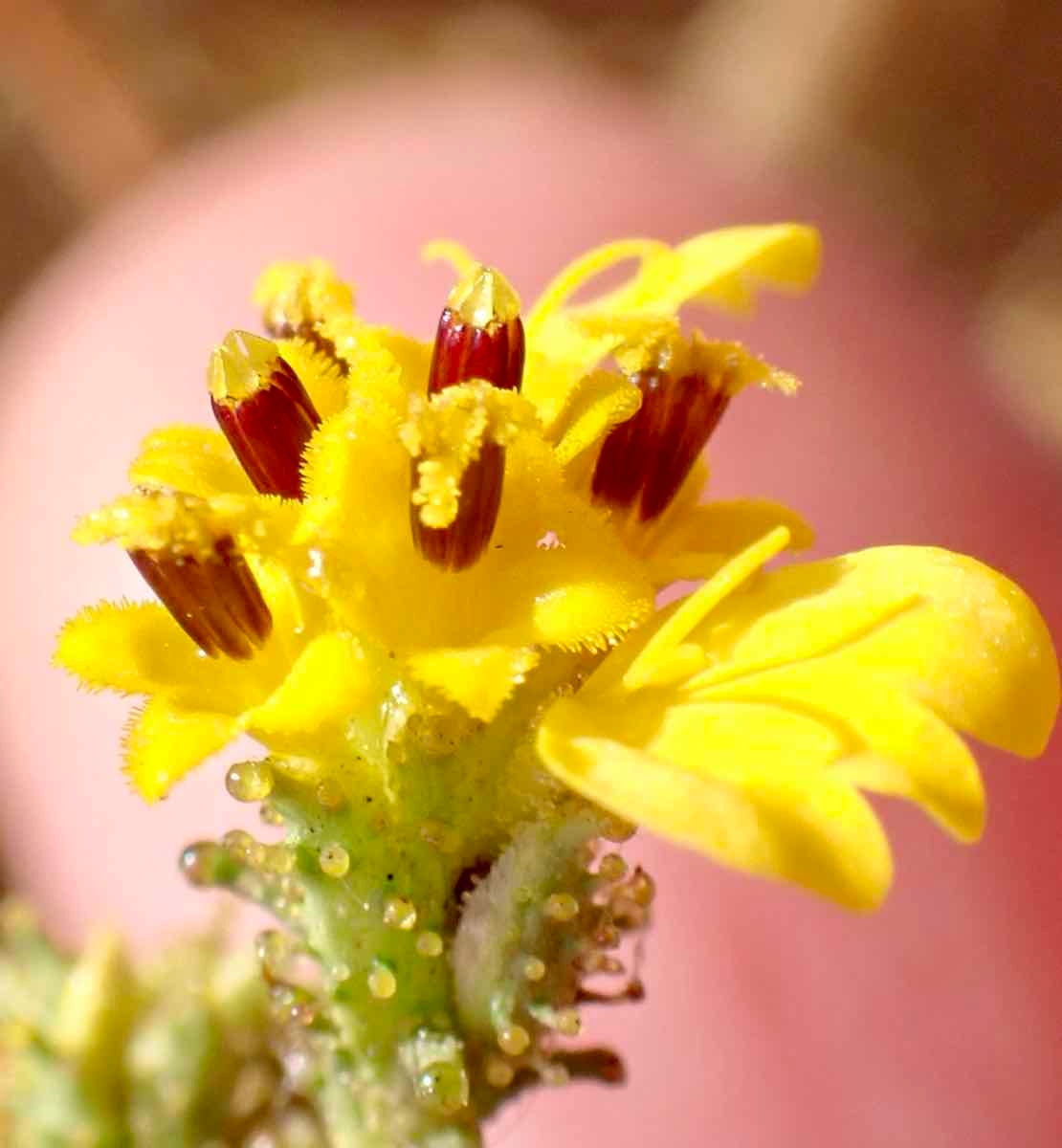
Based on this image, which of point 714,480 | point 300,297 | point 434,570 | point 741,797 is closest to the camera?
point 741,797

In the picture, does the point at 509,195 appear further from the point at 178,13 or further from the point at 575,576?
the point at 575,576

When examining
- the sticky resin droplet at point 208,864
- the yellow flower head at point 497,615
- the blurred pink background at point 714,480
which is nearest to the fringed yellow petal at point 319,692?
the yellow flower head at point 497,615

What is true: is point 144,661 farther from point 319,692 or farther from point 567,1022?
point 567,1022

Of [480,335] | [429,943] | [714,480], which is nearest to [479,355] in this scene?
[480,335]

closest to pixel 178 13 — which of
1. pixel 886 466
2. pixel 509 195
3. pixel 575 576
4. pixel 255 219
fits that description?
pixel 255 219

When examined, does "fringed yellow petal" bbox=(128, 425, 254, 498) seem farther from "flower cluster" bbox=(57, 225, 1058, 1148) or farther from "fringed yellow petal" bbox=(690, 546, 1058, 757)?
"fringed yellow petal" bbox=(690, 546, 1058, 757)

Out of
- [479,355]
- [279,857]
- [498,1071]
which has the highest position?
[479,355]

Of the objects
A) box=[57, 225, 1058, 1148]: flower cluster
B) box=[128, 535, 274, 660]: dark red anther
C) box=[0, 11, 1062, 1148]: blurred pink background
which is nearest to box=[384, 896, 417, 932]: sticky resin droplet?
box=[57, 225, 1058, 1148]: flower cluster
